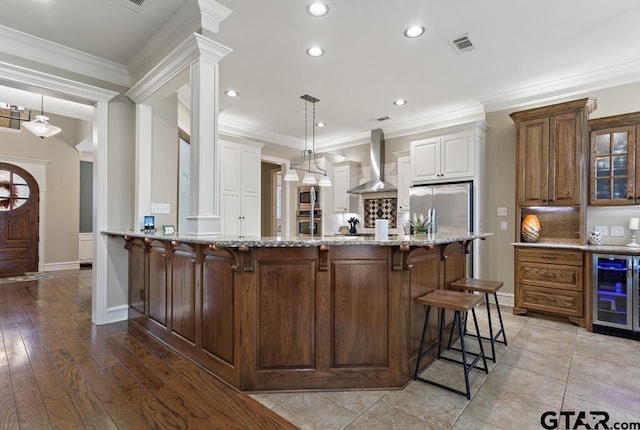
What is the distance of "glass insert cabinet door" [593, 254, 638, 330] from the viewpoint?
10.5 feet

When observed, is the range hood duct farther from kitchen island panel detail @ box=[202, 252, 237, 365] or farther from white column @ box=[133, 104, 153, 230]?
kitchen island panel detail @ box=[202, 252, 237, 365]

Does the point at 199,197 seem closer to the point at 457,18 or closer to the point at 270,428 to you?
the point at 270,428

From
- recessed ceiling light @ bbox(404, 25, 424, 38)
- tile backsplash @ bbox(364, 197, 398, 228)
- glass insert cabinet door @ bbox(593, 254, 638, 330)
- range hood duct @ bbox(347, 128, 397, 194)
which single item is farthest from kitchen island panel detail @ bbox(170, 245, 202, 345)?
tile backsplash @ bbox(364, 197, 398, 228)

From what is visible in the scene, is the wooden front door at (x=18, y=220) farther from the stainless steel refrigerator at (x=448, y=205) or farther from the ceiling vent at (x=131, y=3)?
the stainless steel refrigerator at (x=448, y=205)

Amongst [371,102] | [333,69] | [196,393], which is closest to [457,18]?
[333,69]

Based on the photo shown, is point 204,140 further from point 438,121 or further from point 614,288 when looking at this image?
point 614,288

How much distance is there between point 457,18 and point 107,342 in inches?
169

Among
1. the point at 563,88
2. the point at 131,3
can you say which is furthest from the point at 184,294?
the point at 563,88

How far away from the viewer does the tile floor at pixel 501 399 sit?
1.86 m

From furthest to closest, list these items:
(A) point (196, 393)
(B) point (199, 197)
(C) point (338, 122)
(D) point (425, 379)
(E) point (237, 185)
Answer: (C) point (338, 122), (E) point (237, 185), (B) point (199, 197), (D) point (425, 379), (A) point (196, 393)

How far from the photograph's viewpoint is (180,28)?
277cm

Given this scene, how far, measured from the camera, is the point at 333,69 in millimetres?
3725

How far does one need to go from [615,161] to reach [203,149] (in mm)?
4377

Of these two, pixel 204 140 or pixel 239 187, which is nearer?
pixel 204 140
